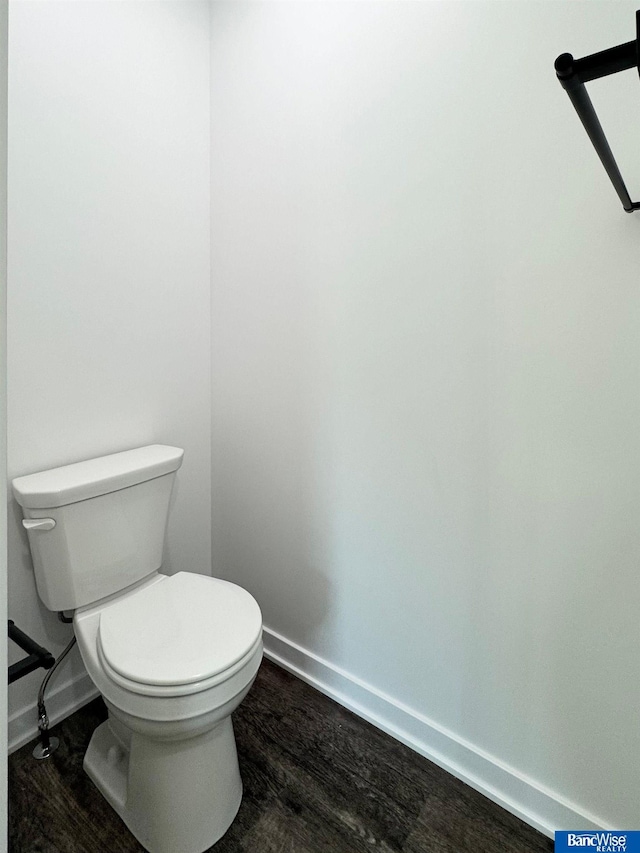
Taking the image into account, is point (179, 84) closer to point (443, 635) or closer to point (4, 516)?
Result: point (4, 516)

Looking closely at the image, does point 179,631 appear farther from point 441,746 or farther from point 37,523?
point 441,746

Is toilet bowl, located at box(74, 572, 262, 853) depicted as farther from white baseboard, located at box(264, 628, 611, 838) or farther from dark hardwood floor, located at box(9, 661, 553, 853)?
white baseboard, located at box(264, 628, 611, 838)

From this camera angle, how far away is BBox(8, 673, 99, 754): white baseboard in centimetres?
133

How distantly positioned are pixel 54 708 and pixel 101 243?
1.41m

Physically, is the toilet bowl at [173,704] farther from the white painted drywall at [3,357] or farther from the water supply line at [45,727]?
the white painted drywall at [3,357]

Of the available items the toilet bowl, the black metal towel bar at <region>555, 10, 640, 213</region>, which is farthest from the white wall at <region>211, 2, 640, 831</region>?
the black metal towel bar at <region>555, 10, 640, 213</region>

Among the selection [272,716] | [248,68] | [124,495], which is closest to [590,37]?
[248,68]

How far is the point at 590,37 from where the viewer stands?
3.06 ft

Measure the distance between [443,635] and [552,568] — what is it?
0.37m

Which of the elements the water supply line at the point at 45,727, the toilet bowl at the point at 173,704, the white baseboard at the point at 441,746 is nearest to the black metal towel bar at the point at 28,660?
the toilet bowl at the point at 173,704

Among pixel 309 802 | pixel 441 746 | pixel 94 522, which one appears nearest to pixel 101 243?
pixel 94 522

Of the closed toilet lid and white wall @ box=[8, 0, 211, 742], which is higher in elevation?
white wall @ box=[8, 0, 211, 742]

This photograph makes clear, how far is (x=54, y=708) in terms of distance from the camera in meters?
1.42

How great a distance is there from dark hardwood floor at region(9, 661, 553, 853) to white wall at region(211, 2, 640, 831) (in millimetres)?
80
